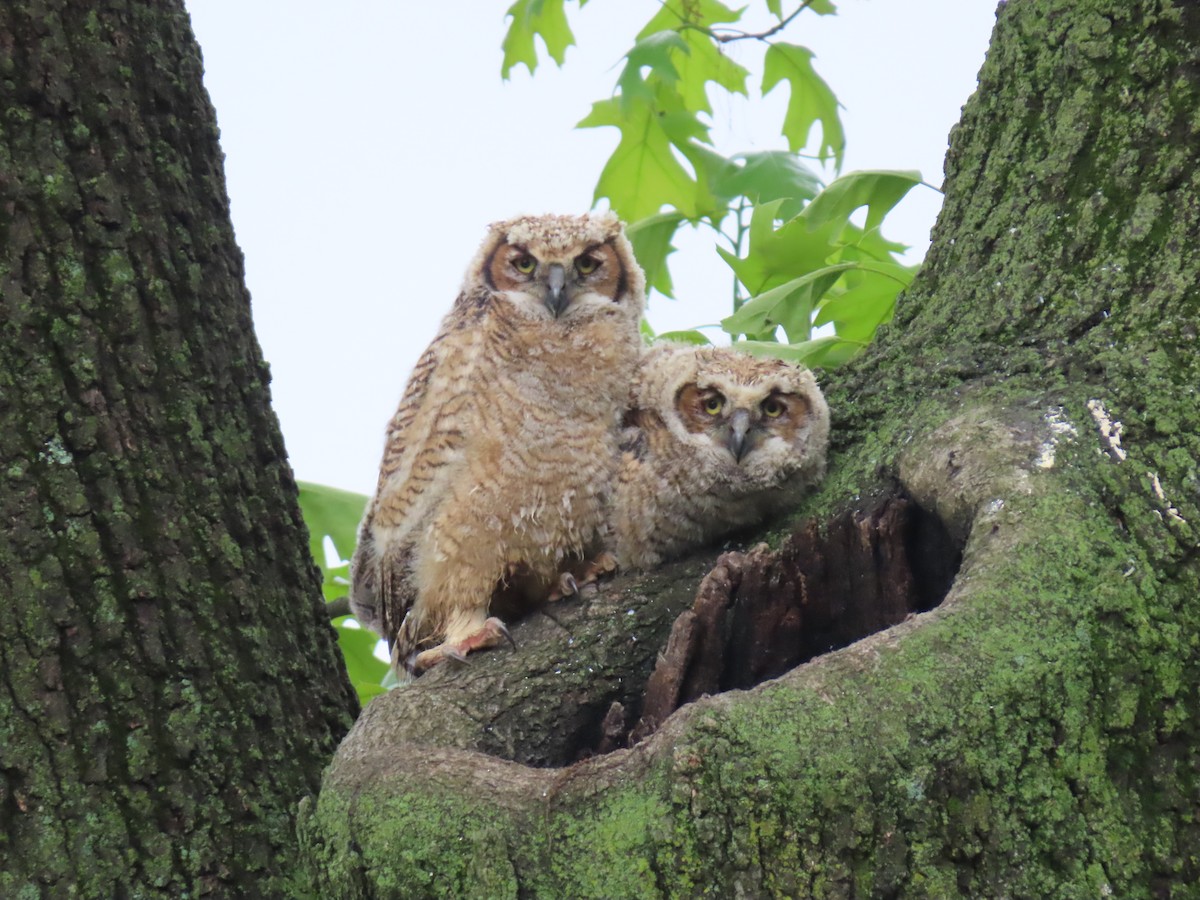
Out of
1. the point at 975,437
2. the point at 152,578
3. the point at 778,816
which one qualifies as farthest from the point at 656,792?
the point at 152,578

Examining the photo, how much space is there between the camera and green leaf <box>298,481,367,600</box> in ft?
12.7

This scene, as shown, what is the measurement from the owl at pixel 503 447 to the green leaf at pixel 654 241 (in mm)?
975

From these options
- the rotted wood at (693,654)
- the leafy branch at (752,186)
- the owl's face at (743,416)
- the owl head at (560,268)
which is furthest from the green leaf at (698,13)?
the rotted wood at (693,654)

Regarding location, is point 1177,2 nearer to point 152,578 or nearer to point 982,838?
point 982,838

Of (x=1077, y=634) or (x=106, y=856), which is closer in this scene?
(x=1077, y=634)

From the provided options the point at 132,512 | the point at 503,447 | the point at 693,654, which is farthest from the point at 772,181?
the point at 132,512

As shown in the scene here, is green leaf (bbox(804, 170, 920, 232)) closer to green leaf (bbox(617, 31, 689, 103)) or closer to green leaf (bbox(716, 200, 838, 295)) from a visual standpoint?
green leaf (bbox(716, 200, 838, 295))

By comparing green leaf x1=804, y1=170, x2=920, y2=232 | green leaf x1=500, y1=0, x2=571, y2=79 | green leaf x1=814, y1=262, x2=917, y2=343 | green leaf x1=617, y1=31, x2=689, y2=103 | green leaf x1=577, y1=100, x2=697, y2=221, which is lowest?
green leaf x1=814, y1=262, x2=917, y2=343

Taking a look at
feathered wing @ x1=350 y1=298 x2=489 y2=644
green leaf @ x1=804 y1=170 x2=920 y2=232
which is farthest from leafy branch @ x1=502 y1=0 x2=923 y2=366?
feathered wing @ x1=350 y1=298 x2=489 y2=644

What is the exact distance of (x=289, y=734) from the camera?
2.28 meters

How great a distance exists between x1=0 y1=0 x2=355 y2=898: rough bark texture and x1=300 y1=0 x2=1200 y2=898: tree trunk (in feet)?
1.04

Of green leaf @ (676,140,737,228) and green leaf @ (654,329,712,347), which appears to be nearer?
green leaf @ (654,329,712,347)

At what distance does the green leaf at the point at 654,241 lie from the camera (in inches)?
164

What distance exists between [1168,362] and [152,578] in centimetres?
173
